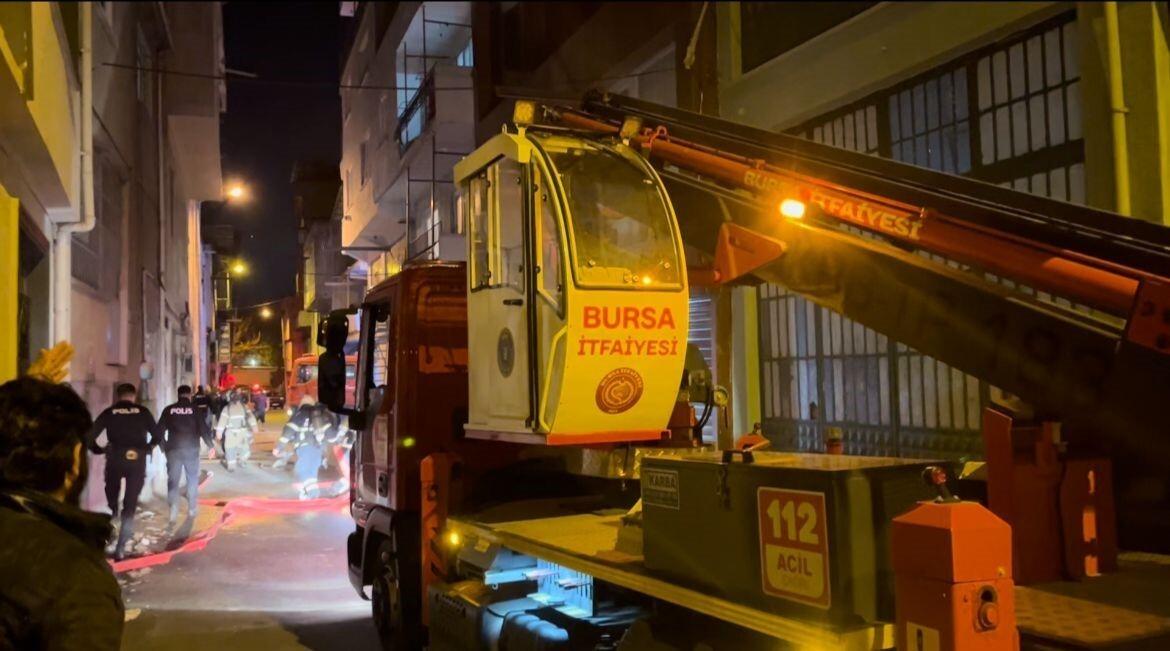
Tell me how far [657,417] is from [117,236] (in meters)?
12.5

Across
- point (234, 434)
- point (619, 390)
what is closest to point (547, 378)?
point (619, 390)

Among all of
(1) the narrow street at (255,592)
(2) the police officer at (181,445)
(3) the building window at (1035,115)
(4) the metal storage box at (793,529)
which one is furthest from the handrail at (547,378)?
(2) the police officer at (181,445)

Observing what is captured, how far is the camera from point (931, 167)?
872 centimetres

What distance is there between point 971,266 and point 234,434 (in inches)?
669

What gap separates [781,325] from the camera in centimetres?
1073

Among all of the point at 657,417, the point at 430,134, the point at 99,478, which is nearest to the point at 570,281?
the point at 657,417

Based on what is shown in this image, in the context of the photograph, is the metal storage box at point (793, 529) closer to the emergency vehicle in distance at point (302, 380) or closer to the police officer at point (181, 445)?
the police officer at point (181, 445)

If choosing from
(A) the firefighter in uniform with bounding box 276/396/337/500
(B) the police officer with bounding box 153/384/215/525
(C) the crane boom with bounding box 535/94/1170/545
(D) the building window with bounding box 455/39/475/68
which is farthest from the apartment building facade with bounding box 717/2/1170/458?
(D) the building window with bounding box 455/39/475/68

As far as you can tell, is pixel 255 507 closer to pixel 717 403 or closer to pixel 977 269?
pixel 717 403

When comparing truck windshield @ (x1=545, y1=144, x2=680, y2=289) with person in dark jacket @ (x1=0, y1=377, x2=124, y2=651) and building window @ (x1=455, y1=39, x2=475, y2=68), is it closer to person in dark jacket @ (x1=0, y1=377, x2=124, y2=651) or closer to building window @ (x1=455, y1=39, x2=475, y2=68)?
person in dark jacket @ (x1=0, y1=377, x2=124, y2=651)

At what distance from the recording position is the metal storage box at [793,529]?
2.72m

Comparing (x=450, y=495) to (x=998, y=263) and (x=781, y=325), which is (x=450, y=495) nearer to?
(x=998, y=263)

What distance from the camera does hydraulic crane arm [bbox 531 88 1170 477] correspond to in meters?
3.57

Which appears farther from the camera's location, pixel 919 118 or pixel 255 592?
pixel 919 118
